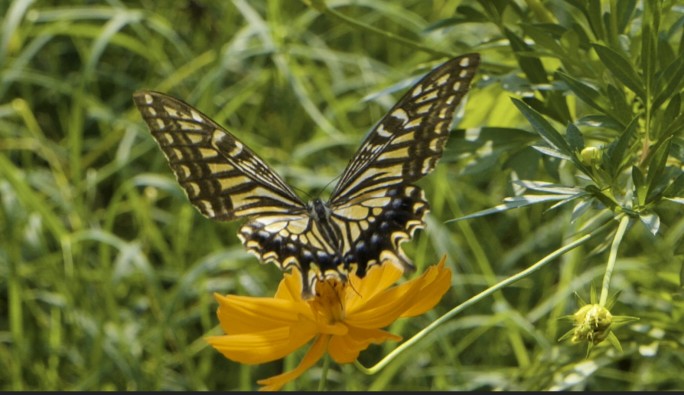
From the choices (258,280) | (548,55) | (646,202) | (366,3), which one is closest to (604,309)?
(646,202)

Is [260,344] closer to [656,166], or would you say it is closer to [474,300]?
[474,300]

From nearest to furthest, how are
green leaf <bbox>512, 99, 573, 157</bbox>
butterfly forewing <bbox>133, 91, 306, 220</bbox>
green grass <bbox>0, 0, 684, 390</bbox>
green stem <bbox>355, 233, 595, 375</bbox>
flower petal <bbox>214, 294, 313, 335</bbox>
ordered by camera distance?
green stem <bbox>355, 233, 595, 375</bbox> → green leaf <bbox>512, 99, 573, 157</bbox> → flower petal <bbox>214, 294, 313, 335</bbox> → butterfly forewing <bbox>133, 91, 306, 220</bbox> → green grass <bbox>0, 0, 684, 390</bbox>

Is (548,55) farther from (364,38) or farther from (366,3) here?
(364,38)

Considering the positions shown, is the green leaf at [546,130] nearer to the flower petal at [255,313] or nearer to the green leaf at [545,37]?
the green leaf at [545,37]

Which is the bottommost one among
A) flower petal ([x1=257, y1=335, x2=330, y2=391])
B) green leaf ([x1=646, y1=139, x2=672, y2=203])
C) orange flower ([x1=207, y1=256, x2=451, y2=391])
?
flower petal ([x1=257, y1=335, x2=330, y2=391])

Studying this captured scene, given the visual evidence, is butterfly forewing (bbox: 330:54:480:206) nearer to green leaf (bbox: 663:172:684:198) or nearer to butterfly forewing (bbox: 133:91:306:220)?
butterfly forewing (bbox: 133:91:306:220)


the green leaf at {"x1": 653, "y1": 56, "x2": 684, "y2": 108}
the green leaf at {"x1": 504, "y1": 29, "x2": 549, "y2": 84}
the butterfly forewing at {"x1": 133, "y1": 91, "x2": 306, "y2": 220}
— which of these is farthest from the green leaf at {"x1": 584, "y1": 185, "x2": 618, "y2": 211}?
the butterfly forewing at {"x1": 133, "y1": 91, "x2": 306, "y2": 220}
